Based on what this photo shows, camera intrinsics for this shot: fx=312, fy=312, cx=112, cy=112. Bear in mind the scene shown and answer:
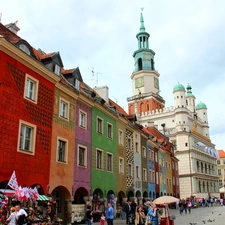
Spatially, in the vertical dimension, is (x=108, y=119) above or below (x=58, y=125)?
above

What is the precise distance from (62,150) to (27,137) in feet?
11.7

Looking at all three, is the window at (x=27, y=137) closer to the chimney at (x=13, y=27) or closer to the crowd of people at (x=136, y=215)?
the crowd of people at (x=136, y=215)

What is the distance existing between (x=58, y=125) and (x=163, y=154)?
28.6 metres

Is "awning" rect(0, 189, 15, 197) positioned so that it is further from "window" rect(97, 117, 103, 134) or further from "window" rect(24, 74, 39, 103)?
"window" rect(97, 117, 103, 134)

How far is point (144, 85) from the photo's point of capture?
261 feet

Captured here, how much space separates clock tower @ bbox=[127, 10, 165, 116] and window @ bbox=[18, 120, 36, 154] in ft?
197

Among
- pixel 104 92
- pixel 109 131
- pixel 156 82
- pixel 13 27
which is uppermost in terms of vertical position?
pixel 156 82

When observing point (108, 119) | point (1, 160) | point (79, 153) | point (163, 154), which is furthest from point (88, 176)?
point (163, 154)

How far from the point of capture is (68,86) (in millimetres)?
21344

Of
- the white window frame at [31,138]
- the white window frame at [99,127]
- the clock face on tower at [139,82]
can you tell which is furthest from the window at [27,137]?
the clock face on tower at [139,82]

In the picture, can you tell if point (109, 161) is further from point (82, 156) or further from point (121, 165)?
point (82, 156)

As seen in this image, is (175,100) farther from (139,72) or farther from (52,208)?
(52,208)

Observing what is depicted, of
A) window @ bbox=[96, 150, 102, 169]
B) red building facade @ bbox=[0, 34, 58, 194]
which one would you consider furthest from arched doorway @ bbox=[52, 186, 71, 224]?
window @ bbox=[96, 150, 102, 169]

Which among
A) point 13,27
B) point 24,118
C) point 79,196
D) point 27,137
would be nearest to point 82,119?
point 79,196
